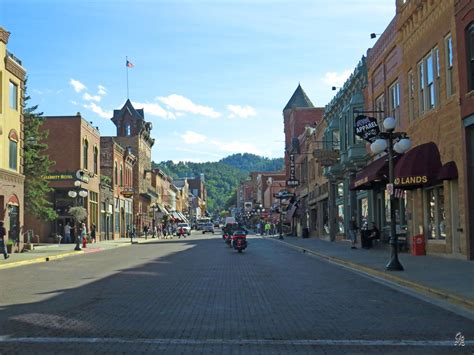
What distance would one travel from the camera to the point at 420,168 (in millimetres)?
22188

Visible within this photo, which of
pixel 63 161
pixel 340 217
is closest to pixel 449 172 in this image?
pixel 340 217

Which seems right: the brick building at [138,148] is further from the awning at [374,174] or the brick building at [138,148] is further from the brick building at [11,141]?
the awning at [374,174]

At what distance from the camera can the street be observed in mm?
8086

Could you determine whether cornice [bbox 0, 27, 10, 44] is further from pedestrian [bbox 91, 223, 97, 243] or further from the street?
pedestrian [bbox 91, 223, 97, 243]

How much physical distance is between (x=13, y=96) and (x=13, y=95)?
6 centimetres

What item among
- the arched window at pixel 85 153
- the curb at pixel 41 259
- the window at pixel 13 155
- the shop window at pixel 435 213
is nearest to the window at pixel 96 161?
the arched window at pixel 85 153

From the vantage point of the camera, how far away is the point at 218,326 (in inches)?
373

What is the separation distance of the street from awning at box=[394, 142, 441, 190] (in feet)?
20.7

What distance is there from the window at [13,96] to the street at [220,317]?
1915cm

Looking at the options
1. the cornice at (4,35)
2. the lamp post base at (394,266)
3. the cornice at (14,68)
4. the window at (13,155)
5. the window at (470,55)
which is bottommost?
the lamp post base at (394,266)

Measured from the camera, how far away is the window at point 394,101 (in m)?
28.3

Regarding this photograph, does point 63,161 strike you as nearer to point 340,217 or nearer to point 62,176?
point 62,176

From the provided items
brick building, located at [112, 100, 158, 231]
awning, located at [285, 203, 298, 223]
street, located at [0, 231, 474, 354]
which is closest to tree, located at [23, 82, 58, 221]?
street, located at [0, 231, 474, 354]

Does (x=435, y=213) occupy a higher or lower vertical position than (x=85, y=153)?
lower
